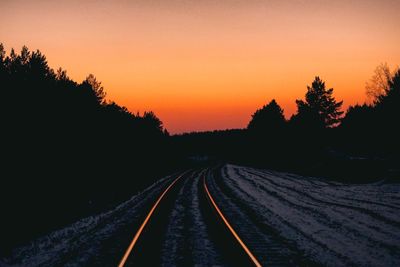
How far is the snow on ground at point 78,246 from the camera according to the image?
9542 mm

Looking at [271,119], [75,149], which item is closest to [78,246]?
[75,149]

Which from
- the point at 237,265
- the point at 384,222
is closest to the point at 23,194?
the point at 237,265

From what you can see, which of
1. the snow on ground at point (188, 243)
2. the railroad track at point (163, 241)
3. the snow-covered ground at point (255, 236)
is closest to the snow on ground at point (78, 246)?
the snow-covered ground at point (255, 236)

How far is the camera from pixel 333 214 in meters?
16.0

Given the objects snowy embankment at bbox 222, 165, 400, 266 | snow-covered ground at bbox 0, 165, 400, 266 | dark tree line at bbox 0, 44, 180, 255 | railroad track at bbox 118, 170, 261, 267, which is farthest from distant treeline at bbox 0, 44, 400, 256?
snowy embankment at bbox 222, 165, 400, 266

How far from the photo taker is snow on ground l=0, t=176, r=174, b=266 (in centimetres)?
954

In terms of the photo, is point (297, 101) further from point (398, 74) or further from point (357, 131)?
point (398, 74)

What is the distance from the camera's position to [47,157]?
19141 mm

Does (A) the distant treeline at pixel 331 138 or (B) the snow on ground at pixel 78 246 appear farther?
(A) the distant treeline at pixel 331 138

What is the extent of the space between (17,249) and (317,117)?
196 ft

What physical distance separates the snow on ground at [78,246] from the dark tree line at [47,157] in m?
1.21

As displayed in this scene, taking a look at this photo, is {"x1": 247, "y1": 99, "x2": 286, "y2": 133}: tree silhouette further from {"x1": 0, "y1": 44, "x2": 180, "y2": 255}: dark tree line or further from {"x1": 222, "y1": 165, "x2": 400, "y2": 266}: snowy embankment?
{"x1": 222, "y1": 165, "x2": 400, "y2": 266}: snowy embankment

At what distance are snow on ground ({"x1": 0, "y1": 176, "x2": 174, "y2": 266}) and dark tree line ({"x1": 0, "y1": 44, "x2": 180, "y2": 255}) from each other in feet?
3.96

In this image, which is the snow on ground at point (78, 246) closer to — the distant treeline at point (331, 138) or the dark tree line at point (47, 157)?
the dark tree line at point (47, 157)
